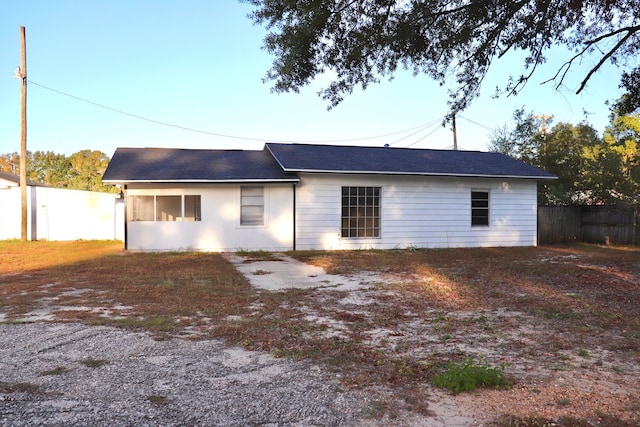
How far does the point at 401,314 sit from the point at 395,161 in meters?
11.2

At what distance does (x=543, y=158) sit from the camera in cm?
2230

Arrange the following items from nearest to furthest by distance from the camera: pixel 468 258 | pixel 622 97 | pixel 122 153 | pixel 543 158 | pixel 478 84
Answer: pixel 478 84
pixel 622 97
pixel 468 258
pixel 122 153
pixel 543 158

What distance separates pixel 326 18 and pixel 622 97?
5765 mm

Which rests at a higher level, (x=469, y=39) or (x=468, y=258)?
(x=469, y=39)

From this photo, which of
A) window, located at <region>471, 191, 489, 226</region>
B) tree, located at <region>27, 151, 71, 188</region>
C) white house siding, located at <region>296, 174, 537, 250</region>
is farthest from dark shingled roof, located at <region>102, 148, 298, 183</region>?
tree, located at <region>27, 151, 71, 188</region>

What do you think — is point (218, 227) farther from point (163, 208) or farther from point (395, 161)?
point (395, 161)

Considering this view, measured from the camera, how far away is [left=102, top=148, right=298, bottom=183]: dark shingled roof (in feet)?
47.1

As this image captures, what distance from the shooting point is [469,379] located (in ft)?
12.0

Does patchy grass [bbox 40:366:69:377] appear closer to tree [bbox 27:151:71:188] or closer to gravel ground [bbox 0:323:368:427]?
gravel ground [bbox 0:323:368:427]

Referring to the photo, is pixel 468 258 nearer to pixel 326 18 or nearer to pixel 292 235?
pixel 292 235

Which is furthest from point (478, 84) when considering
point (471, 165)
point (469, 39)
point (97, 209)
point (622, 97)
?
point (97, 209)

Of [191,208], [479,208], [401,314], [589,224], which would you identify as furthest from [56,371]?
[589,224]

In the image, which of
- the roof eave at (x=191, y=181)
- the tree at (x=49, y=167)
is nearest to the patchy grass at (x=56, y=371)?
the roof eave at (x=191, y=181)

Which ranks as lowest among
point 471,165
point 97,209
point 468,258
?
point 468,258
